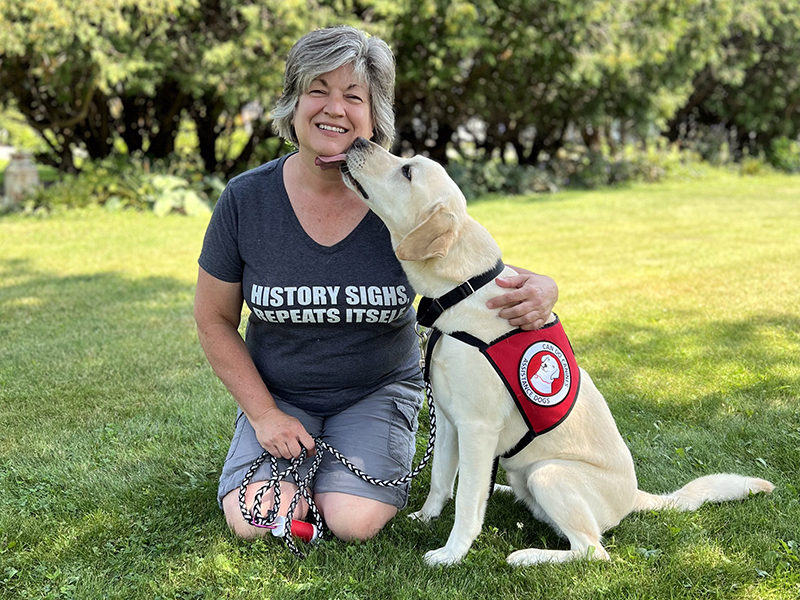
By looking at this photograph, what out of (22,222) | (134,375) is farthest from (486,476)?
(22,222)

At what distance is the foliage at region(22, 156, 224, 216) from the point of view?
41.7 ft

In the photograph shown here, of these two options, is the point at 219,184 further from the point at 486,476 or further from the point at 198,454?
the point at 486,476

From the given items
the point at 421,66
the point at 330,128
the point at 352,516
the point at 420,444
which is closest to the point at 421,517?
the point at 352,516

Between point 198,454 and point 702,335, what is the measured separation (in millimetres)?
3711

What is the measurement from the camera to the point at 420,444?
12.5 ft

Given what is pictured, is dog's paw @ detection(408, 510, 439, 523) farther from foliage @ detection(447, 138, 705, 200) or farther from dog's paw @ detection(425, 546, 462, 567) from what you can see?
foliage @ detection(447, 138, 705, 200)

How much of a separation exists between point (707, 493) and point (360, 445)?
1.38 meters

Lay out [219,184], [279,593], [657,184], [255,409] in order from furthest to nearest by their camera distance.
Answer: [657,184], [219,184], [255,409], [279,593]

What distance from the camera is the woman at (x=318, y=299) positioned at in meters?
2.91

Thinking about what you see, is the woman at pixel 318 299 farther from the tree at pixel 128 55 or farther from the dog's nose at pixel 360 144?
the tree at pixel 128 55

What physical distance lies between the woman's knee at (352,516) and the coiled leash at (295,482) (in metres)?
0.06

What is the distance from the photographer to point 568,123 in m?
19.0

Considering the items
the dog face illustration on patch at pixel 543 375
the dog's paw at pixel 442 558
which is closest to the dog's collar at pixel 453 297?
the dog face illustration on patch at pixel 543 375

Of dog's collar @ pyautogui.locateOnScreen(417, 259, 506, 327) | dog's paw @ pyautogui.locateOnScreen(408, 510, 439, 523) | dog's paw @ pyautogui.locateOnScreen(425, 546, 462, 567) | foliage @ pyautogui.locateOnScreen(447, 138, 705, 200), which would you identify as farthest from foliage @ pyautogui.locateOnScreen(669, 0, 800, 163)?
dog's paw @ pyautogui.locateOnScreen(425, 546, 462, 567)
